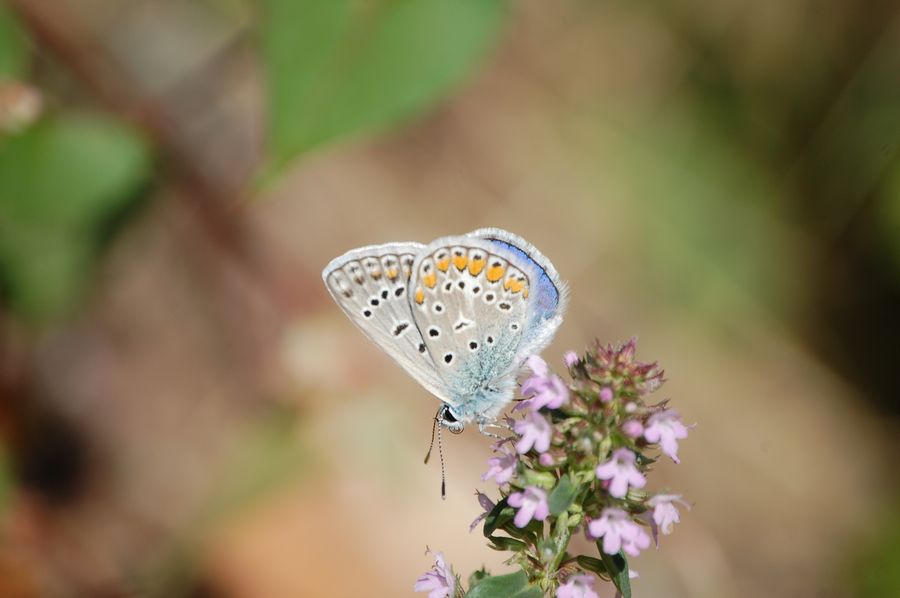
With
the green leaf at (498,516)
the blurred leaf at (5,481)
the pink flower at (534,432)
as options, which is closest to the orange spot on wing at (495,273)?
the pink flower at (534,432)

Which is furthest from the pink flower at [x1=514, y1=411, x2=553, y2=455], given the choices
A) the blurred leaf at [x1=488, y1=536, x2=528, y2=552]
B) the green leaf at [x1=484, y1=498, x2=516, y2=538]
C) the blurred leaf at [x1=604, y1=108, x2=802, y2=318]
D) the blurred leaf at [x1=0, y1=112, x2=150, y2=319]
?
the blurred leaf at [x1=604, y1=108, x2=802, y2=318]

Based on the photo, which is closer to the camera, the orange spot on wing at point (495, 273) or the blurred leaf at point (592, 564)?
the blurred leaf at point (592, 564)

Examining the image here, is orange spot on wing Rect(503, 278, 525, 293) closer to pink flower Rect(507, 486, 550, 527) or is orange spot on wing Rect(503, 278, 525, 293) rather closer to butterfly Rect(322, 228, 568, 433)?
butterfly Rect(322, 228, 568, 433)

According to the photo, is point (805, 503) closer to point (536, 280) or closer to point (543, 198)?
point (543, 198)

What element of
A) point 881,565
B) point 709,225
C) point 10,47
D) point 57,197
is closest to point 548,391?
point 57,197

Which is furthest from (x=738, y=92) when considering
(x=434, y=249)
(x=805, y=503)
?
(x=434, y=249)

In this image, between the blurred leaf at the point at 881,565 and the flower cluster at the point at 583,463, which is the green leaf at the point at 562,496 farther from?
the blurred leaf at the point at 881,565
